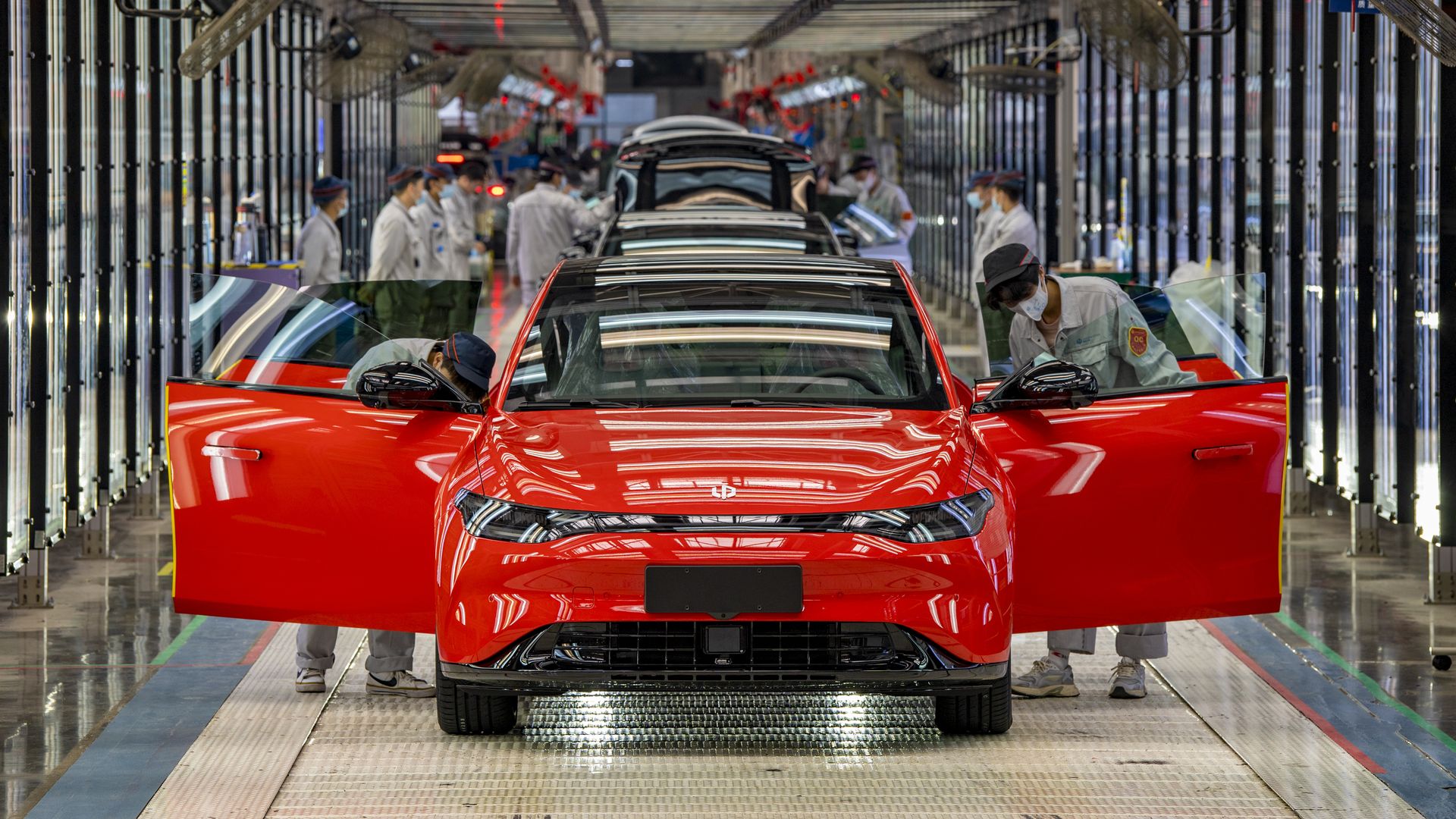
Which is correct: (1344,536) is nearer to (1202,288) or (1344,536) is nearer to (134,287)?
(1202,288)

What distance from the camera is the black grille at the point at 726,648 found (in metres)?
5.07

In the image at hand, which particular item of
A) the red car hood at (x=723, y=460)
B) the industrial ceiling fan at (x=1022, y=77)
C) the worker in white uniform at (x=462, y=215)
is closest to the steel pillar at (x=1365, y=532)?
the red car hood at (x=723, y=460)

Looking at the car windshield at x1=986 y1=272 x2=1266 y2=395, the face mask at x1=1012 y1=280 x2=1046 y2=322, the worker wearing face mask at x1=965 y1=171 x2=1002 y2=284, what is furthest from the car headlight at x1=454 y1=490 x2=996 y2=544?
the worker wearing face mask at x1=965 y1=171 x2=1002 y2=284

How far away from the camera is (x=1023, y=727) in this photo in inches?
233

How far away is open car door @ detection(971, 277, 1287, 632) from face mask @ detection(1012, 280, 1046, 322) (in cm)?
62

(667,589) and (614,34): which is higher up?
(614,34)

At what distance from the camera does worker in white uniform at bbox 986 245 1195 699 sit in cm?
632

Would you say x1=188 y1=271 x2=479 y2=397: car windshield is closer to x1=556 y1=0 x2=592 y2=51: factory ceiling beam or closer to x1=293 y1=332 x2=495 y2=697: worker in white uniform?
x1=293 y1=332 x2=495 y2=697: worker in white uniform

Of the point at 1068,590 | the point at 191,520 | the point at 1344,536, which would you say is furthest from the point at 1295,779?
the point at 1344,536

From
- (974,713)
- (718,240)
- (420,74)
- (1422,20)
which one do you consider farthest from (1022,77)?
(974,713)

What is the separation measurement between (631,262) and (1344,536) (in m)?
4.65

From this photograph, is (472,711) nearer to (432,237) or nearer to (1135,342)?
(1135,342)

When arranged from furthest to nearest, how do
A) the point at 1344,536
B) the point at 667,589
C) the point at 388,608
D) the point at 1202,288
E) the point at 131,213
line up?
the point at 131,213 → the point at 1344,536 → the point at 1202,288 → the point at 388,608 → the point at 667,589

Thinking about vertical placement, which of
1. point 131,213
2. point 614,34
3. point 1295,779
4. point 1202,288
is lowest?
point 1295,779
